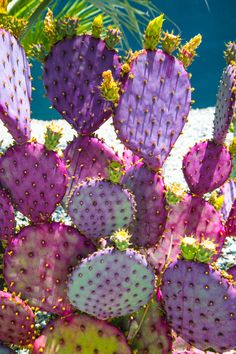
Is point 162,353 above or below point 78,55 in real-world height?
below

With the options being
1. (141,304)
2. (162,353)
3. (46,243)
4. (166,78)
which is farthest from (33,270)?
(166,78)

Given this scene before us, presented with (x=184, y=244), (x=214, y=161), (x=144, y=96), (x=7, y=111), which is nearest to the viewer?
(x=184, y=244)

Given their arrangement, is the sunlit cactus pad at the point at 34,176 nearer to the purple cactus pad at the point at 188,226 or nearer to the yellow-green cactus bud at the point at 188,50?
the purple cactus pad at the point at 188,226

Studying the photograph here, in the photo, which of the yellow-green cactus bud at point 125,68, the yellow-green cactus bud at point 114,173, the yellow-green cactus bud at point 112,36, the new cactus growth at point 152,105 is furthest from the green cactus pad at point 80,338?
the yellow-green cactus bud at point 112,36

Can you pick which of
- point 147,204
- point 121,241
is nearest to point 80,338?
point 121,241

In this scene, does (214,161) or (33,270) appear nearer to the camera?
(33,270)

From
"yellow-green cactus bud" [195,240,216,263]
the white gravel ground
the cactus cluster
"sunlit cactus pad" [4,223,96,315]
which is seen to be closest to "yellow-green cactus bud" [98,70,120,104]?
the cactus cluster

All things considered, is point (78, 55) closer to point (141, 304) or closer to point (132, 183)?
point (132, 183)

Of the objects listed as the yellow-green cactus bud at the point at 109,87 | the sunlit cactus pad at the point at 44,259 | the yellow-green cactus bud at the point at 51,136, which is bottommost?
the sunlit cactus pad at the point at 44,259
